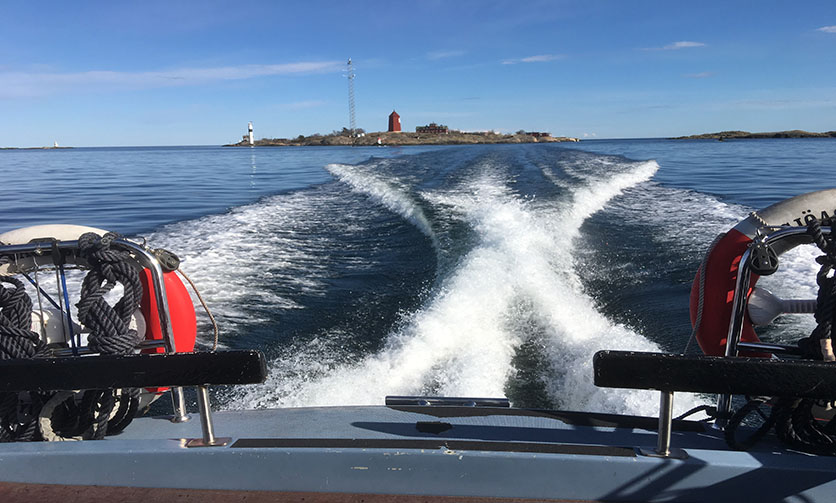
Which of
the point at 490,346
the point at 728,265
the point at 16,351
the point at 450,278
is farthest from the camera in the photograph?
the point at 450,278

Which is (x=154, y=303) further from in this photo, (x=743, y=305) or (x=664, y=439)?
(x=743, y=305)

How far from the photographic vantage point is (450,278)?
4848mm

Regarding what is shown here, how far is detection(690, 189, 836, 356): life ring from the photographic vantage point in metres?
1.86

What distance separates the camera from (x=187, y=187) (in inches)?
550

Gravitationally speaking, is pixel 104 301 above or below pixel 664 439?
above

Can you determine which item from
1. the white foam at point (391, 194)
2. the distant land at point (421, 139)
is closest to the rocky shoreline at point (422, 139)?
the distant land at point (421, 139)

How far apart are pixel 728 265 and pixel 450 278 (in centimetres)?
305

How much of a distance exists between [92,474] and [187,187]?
13.8m

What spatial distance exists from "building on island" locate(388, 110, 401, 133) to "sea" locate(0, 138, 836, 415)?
2820 inches

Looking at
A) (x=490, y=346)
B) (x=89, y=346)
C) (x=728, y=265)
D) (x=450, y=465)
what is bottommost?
(x=490, y=346)

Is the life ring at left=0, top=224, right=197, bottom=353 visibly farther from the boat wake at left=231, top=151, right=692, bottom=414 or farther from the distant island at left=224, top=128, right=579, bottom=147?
the distant island at left=224, top=128, right=579, bottom=147

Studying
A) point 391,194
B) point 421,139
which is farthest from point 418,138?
point 391,194

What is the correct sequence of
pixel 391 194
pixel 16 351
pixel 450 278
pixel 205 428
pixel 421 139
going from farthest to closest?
pixel 421 139
pixel 391 194
pixel 450 278
pixel 16 351
pixel 205 428

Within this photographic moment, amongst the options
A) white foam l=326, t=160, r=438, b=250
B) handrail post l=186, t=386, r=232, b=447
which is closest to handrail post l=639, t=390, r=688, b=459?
handrail post l=186, t=386, r=232, b=447
